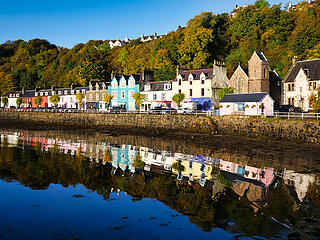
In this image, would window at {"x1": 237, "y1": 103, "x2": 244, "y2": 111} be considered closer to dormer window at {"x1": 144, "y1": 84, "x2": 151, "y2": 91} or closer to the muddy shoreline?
the muddy shoreline

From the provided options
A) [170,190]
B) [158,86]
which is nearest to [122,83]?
[158,86]

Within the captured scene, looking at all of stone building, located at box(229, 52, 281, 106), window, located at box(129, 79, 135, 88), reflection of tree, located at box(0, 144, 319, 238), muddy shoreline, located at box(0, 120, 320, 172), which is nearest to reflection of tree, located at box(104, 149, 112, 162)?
reflection of tree, located at box(0, 144, 319, 238)

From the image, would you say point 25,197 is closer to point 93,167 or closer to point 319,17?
point 93,167

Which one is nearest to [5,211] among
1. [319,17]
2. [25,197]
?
[25,197]

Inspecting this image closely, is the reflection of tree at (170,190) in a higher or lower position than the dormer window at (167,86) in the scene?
lower

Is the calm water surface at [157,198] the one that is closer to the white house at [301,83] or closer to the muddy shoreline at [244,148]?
the muddy shoreline at [244,148]

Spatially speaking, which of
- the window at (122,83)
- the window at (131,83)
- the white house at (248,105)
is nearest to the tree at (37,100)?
the window at (122,83)

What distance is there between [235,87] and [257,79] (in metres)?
4.05

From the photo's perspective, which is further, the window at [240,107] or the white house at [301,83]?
the white house at [301,83]

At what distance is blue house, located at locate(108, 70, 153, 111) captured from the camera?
205 ft

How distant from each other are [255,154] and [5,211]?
19.3m

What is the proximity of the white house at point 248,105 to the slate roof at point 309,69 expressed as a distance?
12.7 meters

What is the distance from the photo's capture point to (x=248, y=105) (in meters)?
36.8

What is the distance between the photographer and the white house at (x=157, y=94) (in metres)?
55.7
